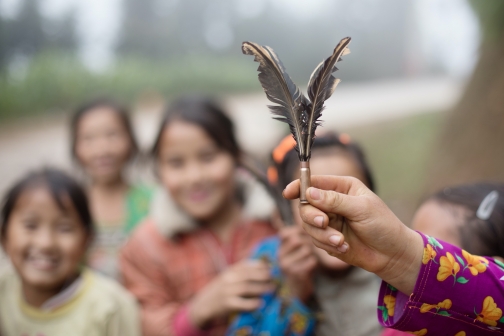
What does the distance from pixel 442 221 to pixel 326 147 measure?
628 millimetres

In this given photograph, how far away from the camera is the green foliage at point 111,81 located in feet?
46.7

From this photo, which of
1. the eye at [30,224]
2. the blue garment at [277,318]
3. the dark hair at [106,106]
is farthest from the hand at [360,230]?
the dark hair at [106,106]

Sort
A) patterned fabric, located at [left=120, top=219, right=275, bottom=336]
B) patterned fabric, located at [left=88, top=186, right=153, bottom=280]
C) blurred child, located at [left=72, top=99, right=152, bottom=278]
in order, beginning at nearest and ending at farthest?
patterned fabric, located at [left=120, top=219, right=275, bottom=336]
patterned fabric, located at [left=88, top=186, right=153, bottom=280]
blurred child, located at [left=72, top=99, right=152, bottom=278]

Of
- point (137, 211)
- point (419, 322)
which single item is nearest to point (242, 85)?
point (137, 211)

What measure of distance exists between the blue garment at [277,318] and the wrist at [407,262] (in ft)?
2.83

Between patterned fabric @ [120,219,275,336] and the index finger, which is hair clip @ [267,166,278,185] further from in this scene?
the index finger

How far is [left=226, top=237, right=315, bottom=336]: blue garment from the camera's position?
6.60ft

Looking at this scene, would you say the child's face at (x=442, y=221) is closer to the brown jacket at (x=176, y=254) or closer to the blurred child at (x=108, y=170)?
the brown jacket at (x=176, y=254)

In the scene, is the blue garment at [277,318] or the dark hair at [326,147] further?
the dark hair at [326,147]

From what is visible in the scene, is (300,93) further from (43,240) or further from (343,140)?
(43,240)

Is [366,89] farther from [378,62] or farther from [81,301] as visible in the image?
[81,301]

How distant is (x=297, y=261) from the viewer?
2.02 metres

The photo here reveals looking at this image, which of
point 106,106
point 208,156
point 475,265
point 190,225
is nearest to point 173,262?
point 190,225

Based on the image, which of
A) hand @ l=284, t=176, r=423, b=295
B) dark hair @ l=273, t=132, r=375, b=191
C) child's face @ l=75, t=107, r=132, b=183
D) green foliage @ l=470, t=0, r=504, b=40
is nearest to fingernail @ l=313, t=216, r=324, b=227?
hand @ l=284, t=176, r=423, b=295
